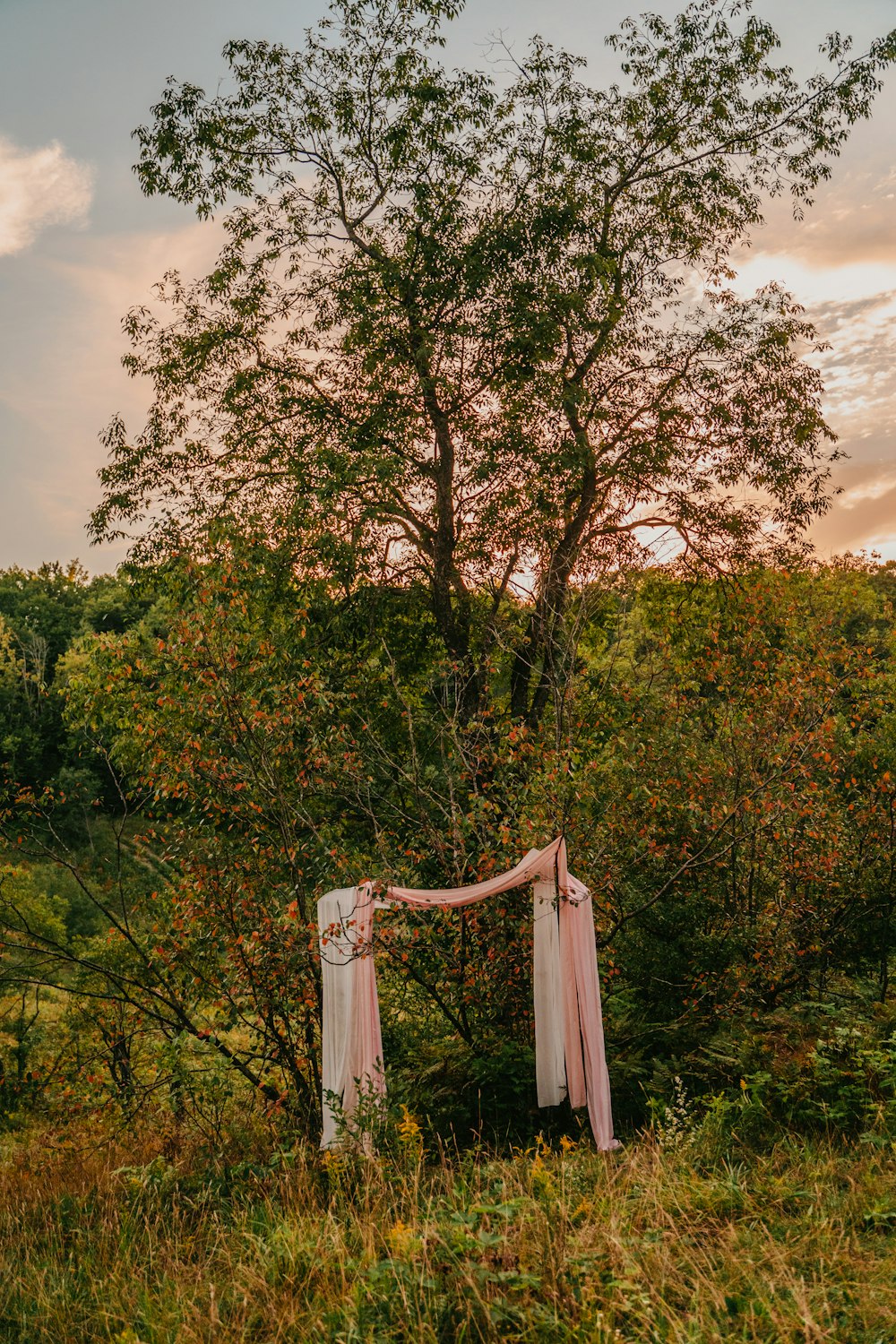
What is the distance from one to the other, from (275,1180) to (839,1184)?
135 inches

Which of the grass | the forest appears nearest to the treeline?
the forest

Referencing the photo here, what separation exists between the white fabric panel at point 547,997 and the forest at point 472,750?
513mm

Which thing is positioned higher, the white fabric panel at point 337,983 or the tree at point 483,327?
the tree at point 483,327

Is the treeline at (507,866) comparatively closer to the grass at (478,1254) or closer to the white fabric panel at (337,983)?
the white fabric panel at (337,983)

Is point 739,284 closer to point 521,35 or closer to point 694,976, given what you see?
point 521,35

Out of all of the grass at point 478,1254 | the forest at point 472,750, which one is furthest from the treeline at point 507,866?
the grass at point 478,1254

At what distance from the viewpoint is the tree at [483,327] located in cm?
1238

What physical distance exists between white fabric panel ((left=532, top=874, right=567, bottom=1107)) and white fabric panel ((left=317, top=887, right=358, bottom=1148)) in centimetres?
154

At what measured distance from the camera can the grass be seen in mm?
3805

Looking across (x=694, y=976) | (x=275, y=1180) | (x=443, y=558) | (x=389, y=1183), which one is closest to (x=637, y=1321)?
(x=389, y=1183)

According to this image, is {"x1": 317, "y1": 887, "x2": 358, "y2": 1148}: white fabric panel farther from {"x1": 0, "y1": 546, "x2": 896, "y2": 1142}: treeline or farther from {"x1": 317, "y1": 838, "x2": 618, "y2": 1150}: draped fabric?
{"x1": 0, "y1": 546, "x2": 896, "y2": 1142}: treeline

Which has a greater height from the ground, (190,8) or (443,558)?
(190,8)

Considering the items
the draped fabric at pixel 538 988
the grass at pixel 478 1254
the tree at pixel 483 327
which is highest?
the tree at pixel 483 327

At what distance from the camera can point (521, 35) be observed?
503 inches
